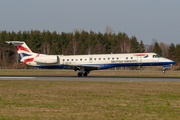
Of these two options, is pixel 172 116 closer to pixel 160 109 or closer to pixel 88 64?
pixel 160 109

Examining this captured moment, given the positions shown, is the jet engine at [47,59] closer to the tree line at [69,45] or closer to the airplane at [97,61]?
the airplane at [97,61]

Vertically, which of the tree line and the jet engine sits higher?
the tree line

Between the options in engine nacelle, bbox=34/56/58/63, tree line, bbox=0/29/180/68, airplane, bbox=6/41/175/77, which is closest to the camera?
airplane, bbox=6/41/175/77

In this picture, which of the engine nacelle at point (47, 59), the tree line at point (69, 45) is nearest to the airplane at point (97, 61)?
the engine nacelle at point (47, 59)

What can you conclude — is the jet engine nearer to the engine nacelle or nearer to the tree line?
the engine nacelle

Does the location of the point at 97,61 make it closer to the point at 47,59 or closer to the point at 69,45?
the point at 47,59

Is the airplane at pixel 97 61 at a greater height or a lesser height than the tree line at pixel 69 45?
lesser

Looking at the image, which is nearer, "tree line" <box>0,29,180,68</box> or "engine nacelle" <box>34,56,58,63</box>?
"engine nacelle" <box>34,56,58,63</box>

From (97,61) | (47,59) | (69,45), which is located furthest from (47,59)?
(69,45)

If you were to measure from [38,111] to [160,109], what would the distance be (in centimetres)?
513

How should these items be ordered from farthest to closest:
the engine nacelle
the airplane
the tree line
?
1. the tree line
2. the engine nacelle
3. the airplane

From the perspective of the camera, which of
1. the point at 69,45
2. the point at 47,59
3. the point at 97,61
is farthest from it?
the point at 69,45

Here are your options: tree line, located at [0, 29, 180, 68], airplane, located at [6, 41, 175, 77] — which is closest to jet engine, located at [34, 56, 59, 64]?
airplane, located at [6, 41, 175, 77]

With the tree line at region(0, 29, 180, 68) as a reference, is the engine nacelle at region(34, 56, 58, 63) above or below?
below
